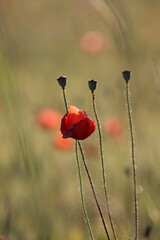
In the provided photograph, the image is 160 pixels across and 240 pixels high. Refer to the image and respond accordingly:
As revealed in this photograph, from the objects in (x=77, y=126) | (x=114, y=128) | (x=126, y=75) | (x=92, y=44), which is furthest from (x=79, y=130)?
(x=92, y=44)

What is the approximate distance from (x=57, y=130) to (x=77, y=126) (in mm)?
2120

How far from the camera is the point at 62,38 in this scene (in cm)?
541

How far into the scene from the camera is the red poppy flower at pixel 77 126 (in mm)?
1115

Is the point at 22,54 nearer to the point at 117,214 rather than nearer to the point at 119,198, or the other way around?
the point at 119,198

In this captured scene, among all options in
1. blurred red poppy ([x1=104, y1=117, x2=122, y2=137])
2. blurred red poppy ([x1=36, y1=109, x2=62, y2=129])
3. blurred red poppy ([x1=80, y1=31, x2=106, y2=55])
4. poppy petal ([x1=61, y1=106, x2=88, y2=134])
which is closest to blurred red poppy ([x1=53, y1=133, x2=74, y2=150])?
blurred red poppy ([x1=36, y1=109, x2=62, y2=129])

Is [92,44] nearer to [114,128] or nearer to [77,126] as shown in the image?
[114,128]

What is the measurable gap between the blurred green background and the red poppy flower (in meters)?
0.19

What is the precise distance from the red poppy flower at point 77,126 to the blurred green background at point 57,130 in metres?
0.19

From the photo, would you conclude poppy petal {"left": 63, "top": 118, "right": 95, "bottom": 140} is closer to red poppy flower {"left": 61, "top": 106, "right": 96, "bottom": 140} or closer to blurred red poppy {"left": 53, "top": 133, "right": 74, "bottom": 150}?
red poppy flower {"left": 61, "top": 106, "right": 96, "bottom": 140}

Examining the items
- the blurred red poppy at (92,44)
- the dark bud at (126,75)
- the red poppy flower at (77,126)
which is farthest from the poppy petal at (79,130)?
the blurred red poppy at (92,44)

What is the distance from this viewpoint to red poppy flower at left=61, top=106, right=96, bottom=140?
1.11m

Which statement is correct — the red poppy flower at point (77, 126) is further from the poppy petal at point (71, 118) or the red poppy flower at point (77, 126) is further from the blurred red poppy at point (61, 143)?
the blurred red poppy at point (61, 143)

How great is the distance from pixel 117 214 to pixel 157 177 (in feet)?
1.45

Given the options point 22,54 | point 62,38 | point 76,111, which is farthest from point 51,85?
point 76,111
